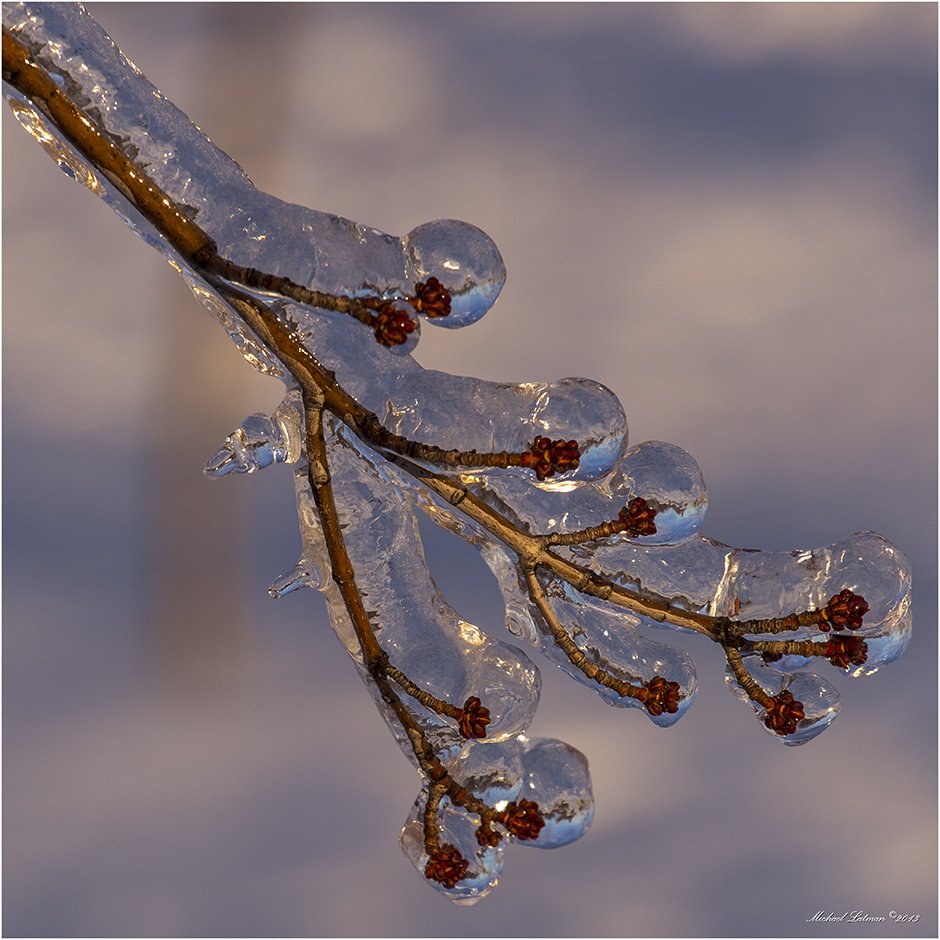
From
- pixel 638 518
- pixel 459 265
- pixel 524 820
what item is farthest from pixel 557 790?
pixel 459 265

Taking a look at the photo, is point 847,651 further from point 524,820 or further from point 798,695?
point 524,820

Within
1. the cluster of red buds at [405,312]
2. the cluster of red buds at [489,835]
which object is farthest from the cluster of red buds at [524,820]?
the cluster of red buds at [405,312]

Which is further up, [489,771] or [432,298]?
[432,298]

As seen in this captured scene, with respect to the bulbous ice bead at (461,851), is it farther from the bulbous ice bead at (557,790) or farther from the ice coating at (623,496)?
the ice coating at (623,496)

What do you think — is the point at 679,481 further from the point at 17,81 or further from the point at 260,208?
the point at 17,81

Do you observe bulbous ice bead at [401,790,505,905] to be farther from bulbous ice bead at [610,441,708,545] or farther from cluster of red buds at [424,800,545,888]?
bulbous ice bead at [610,441,708,545]

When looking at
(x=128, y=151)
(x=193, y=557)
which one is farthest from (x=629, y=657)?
(x=193, y=557)
